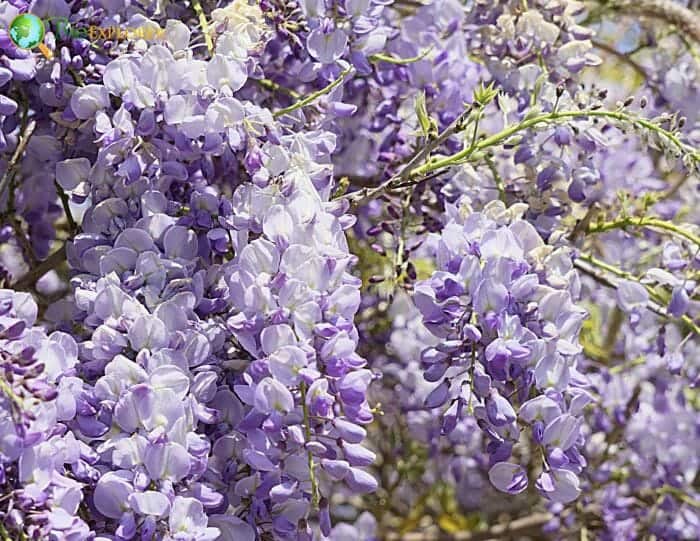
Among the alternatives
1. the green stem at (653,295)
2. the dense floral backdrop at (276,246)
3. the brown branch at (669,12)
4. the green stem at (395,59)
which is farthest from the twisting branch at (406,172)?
the brown branch at (669,12)

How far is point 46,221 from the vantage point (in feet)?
4.08

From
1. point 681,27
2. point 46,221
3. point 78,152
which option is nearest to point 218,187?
point 78,152

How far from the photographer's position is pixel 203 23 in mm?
980

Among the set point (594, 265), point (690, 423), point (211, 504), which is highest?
point (211, 504)

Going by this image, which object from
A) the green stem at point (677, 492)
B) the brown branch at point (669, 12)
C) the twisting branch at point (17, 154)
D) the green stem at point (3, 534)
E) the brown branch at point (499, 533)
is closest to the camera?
the green stem at point (3, 534)

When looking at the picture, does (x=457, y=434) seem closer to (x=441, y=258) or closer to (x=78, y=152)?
(x=441, y=258)

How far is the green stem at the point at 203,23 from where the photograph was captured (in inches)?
37.4

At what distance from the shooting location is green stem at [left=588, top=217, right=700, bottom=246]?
1.04m

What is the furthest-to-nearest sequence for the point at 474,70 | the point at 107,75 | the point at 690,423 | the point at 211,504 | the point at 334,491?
the point at 334,491 → the point at 690,423 → the point at 474,70 → the point at 107,75 → the point at 211,504

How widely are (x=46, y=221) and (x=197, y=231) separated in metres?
0.39

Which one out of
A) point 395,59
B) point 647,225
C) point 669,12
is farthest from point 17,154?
point 669,12

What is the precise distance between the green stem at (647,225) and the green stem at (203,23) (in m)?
0.45

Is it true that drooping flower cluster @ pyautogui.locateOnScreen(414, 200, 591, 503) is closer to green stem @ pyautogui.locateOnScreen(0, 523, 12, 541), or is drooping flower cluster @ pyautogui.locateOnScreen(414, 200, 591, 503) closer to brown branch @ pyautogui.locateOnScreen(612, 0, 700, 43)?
green stem @ pyautogui.locateOnScreen(0, 523, 12, 541)

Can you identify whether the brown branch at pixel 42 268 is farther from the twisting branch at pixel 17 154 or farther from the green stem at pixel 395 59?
the green stem at pixel 395 59
